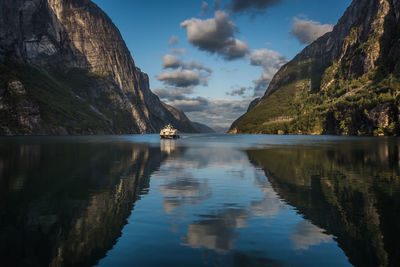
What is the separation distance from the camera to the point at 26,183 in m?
29.6

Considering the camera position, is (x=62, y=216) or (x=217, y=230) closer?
(x=217, y=230)

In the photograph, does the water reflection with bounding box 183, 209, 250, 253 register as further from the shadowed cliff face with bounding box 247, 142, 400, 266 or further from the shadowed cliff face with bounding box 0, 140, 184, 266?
the shadowed cliff face with bounding box 247, 142, 400, 266

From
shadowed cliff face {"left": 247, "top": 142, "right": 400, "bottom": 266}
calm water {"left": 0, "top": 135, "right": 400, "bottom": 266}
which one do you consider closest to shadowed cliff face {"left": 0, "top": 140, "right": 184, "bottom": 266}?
calm water {"left": 0, "top": 135, "right": 400, "bottom": 266}

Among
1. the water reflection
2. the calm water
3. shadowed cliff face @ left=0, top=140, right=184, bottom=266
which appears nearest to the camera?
the calm water

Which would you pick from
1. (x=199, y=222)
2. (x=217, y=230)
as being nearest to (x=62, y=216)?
(x=199, y=222)

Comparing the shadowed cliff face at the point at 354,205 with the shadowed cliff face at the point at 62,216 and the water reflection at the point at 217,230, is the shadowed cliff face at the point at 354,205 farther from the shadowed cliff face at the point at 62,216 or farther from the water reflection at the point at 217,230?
the shadowed cliff face at the point at 62,216

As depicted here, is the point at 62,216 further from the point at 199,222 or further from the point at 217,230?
the point at 217,230

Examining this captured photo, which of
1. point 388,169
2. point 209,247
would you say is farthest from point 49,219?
point 388,169

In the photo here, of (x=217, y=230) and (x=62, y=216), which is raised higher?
(x=62, y=216)

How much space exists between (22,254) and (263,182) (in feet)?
77.6

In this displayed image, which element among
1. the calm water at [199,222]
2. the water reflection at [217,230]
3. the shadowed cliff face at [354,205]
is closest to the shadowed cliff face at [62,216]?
the calm water at [199,222]

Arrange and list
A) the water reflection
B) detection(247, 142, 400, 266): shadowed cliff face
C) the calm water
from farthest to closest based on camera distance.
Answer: the water reflection, detection(247, 142, 400, 266): shadowed cliff face, the calm water

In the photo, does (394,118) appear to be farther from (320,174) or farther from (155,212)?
(155,212)

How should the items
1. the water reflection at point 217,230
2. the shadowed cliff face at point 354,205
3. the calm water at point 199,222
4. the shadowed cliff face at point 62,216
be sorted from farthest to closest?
the water reflection at point 217,230 < the shadowed cliff face at point 354,205 < the shadowed cliff face at point 62,216 < the calm water at point 199,222
